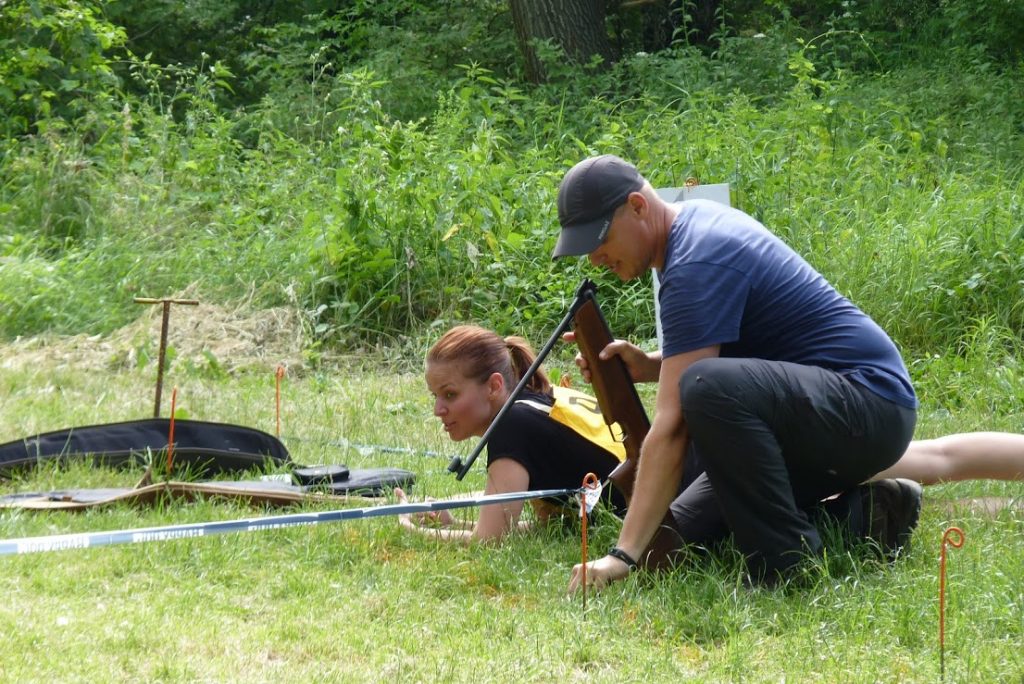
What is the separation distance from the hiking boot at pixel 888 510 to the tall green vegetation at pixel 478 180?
10.4 feet

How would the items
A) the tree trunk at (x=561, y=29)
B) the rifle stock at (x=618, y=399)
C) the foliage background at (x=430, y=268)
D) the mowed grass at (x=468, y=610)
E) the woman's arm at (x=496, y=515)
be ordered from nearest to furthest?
the mowed grass at (x=468, y=610) → the foliage background at (x=430, y=268) → the rifle stock at (x=618, y=399) → the woman's arm at (x=496, y=515) → the tree trunk at (x=561, y=29)

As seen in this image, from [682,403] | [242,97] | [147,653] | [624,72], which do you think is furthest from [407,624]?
[242,97]

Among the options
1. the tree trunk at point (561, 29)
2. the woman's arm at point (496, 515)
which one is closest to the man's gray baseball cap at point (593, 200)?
the woman's arm at point (496, 515)

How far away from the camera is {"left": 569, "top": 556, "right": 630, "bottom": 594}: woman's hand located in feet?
11.5

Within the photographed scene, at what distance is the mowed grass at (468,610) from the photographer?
118 inches

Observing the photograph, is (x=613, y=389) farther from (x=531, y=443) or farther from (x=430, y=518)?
(x=430, y=518)

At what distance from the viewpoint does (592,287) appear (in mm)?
3812

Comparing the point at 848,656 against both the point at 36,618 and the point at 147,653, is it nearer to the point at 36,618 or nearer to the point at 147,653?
the point at 147,653

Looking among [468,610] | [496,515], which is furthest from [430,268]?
[468,610]

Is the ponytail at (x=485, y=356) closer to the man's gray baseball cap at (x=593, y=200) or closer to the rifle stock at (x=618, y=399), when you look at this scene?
the rifle stock at (x=618, y=399)

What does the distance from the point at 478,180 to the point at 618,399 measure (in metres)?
4.46

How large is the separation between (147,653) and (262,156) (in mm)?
8032

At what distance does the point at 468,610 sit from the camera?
345 centimetres

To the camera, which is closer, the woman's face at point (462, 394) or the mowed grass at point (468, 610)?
the mowed grass at point (468, 610)
